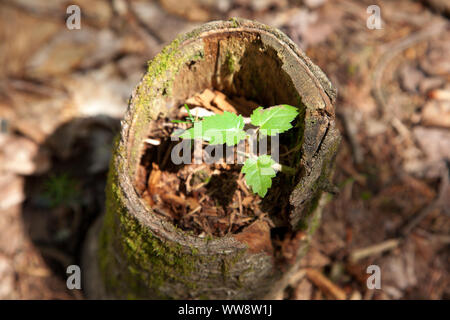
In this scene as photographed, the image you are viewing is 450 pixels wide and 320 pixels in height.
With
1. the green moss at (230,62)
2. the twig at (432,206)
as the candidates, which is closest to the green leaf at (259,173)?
the green moss at (230,62)

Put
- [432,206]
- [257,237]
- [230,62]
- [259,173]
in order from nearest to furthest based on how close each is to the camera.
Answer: [259,173] → [257,237] → [230,62] → [432,206]

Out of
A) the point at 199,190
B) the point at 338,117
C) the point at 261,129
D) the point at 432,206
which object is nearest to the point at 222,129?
the point at 261,129

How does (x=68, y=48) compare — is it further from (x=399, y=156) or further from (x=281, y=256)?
(x=399, y=156)

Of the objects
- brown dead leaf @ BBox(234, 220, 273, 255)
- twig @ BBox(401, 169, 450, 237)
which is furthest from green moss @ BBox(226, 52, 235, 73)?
twig @ BBox(401, 169, 450, 237)

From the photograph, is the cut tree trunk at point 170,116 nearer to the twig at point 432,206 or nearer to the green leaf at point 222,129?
the green leaf at point 222,129

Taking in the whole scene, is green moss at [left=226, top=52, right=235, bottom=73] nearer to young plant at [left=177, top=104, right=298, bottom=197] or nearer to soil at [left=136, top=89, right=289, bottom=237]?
soil at [left=136, top=89, right=289, bottom=237]

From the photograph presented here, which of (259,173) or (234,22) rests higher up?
(234,22)

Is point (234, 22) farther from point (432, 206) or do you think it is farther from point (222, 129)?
point (432, 206)
